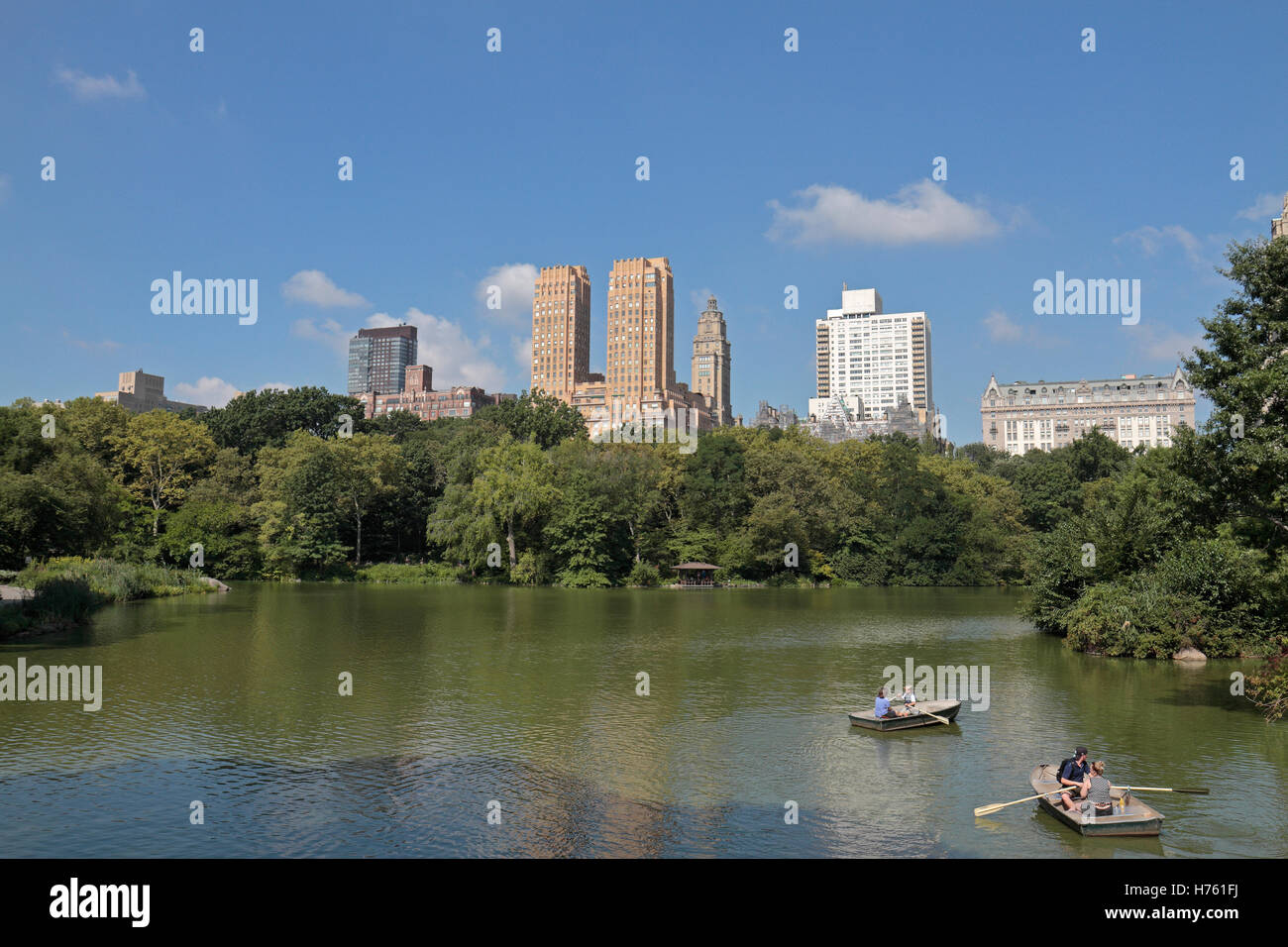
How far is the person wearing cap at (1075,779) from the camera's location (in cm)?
1357

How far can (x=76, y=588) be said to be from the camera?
123ft

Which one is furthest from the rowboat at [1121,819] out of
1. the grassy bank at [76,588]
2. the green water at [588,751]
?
the grassy bank at [76,588]

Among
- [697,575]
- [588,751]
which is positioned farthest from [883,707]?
[697,575]

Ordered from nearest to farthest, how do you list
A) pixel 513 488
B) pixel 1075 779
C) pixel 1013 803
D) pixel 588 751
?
pixel 1013 803
pixel 1075 779
pixel 588 751
pixel 513 488

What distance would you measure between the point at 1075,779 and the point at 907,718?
5627mm

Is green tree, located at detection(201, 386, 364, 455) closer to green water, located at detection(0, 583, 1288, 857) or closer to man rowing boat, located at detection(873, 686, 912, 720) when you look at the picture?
green water, located at detection(0, 583, 1288, 857)

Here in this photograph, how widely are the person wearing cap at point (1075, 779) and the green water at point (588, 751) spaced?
1.50 feet

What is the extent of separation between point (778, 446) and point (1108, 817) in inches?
2841

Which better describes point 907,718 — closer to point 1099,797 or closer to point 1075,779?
point 1075,779

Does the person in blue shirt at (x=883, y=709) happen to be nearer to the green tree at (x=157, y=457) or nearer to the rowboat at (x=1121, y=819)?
the rowboat at (x=1121, y=819)

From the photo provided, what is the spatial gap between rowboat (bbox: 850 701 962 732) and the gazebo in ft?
173
